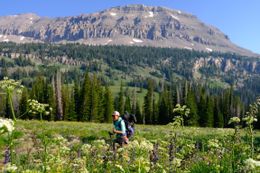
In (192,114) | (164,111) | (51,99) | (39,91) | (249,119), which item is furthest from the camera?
(164,111)

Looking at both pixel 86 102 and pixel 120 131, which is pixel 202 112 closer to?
pixel 86 102

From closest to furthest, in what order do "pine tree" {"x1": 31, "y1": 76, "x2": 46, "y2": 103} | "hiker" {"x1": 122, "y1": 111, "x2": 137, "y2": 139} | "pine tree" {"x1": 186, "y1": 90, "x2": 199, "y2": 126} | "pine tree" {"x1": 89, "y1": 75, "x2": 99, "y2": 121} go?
"hiker" {"x1": 122, "y1": 111, "x2": 137, "y2": 139} < "pine tree" {"x1": 186, "y1": 90, "x2": 199, "y2": 126} < "pine tree" {"x1": 89, "y1": 75, "x2": 99, "y2": 121} < "pine tree" {"x1": 31, "y1": 76, "x2": 46, "y2": 103}

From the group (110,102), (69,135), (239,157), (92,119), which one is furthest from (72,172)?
(110,102)

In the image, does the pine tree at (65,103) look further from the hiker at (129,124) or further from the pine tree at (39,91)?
the hiker at (129,124)

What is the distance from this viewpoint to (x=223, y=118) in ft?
407

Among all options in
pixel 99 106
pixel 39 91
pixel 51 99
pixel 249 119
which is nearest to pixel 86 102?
pixel 99 106

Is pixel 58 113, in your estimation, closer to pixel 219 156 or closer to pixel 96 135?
pixel 96 135

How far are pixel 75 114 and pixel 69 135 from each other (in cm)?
7550

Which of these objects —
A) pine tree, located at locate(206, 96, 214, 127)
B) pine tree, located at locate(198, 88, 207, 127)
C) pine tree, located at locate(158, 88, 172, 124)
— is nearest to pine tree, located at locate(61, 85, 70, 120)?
pine tree, located at locate(158, 88, 172, 124)

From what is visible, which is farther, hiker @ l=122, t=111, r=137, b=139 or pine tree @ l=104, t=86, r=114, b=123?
pine tree @ l=104, t=86, r=114, b=123

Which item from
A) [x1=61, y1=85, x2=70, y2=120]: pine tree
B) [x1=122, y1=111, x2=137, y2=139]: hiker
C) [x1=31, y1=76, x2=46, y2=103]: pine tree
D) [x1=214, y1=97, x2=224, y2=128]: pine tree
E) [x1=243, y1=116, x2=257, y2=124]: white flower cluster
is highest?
[x1=243, y1=116, x2=257, y2=124]: white flower cluster

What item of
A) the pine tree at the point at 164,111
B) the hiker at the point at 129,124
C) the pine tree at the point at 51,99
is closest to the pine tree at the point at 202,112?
the pine tree at the point at 164,111

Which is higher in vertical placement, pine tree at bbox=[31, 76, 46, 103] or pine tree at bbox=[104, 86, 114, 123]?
pine tree at bbox=[31, 76, 46, 103]

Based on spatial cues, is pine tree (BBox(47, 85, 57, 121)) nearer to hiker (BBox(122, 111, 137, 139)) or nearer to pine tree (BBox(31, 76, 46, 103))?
pine tree (BBox(31, 76, 46, 103))
